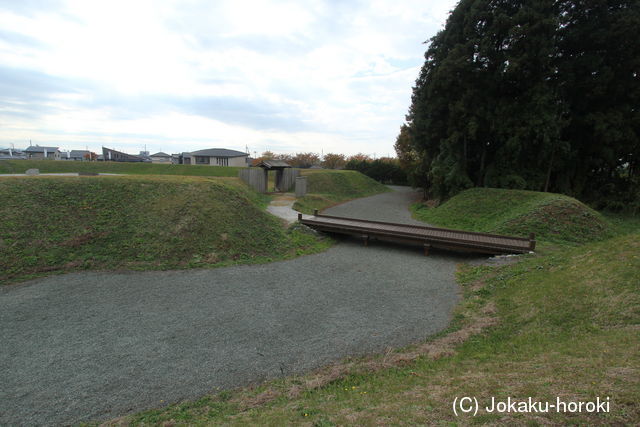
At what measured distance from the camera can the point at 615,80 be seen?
1861 centimetres

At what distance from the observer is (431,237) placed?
41.2 ft

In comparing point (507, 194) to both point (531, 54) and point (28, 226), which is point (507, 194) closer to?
point (531, 54)

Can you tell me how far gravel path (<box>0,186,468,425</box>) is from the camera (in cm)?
471

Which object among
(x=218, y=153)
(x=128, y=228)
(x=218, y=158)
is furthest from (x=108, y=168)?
(x=128, y=228)

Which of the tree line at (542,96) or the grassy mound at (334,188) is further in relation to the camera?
the grassy mound at (334,188)

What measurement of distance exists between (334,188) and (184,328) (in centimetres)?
2792

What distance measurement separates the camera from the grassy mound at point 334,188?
2586 cm

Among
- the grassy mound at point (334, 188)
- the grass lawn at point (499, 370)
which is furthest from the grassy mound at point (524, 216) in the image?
the grassy mound at point (334, 188)

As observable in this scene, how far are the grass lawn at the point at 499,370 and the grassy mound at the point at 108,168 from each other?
108 feet

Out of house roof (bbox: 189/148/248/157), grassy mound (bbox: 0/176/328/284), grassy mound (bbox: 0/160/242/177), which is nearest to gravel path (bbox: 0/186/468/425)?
grassy mound (bbox: 0/176/328/284)

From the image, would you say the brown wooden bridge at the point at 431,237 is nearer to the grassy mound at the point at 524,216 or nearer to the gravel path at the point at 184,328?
the gravel path at the point at 184,328

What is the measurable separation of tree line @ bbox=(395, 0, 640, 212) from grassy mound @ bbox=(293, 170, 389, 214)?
9903mm

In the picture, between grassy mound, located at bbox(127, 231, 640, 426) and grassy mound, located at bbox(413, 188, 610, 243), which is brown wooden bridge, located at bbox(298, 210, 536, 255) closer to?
grassy mound, located at bbox(413, 188, 610, 243)

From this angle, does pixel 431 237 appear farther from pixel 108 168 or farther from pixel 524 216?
pixel 108 168
